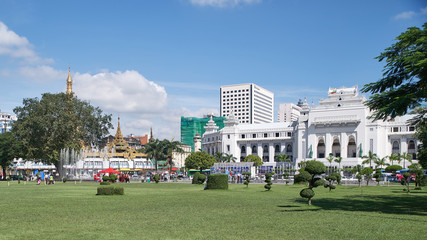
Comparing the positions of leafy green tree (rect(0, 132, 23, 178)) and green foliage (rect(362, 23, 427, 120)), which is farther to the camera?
leafy green tree (rect(0, 132, 23, 178))

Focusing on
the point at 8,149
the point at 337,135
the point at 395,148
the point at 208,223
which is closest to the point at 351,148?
the point at 337,135

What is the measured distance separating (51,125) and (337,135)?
218ft

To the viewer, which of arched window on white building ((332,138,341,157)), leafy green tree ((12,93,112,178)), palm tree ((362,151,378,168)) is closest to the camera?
leafy green tree ((12,93,112,178))

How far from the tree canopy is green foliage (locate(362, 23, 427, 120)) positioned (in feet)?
175

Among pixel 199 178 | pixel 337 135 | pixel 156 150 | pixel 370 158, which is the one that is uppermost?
pixel 337 135

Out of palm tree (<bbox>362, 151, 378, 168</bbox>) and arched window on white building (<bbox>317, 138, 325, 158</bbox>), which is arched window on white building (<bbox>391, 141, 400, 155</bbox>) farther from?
arched window on white building (<bbox>317, 138, 325, 158</bbox>)

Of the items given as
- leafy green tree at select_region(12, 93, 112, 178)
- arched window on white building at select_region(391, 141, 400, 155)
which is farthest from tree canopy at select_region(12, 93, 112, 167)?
arched window on white building at select_region(391, 141, 400, 155)

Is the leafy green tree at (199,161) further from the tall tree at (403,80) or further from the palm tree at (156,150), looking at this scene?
the tall tree at (403,80)

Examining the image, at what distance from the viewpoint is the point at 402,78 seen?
21.6m

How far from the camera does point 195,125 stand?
588ft

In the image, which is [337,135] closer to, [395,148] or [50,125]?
[395,148]

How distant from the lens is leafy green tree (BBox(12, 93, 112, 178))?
216 ft

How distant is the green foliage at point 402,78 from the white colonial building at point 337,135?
77784 mm

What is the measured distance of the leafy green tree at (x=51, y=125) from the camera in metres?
65.9
